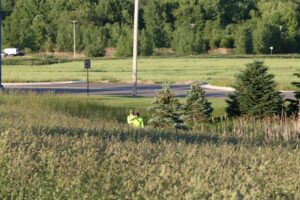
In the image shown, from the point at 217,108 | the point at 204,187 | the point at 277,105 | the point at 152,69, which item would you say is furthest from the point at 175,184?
the point at 152,69

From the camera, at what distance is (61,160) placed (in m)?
6.11

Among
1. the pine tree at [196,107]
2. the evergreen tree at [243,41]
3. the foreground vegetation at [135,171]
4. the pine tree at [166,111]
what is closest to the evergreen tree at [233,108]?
the pine tree at [196,107]

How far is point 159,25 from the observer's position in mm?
126750

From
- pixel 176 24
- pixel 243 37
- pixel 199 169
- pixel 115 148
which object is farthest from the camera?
pixel 176 24

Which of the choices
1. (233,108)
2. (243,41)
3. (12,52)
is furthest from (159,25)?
(233,108)

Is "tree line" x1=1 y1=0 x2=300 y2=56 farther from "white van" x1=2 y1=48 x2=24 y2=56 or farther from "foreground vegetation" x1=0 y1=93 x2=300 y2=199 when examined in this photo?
"foreground vegetation" x1=0 y1=93 x2=300 y2=199

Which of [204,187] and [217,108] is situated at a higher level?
[204,187]

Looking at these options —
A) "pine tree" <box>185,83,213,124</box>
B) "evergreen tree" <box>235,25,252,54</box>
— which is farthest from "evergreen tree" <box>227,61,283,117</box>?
"evergreen tree" <box>235,25,252,54</box>

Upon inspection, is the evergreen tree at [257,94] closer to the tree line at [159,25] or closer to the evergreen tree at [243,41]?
the tree line at [159,25]

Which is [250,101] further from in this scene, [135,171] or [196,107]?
[135,171]

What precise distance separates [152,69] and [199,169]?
219ft

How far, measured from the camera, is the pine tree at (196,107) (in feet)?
79.3

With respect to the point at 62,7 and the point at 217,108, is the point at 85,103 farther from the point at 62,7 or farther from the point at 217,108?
the point at 62,7

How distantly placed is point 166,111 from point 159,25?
346ft
